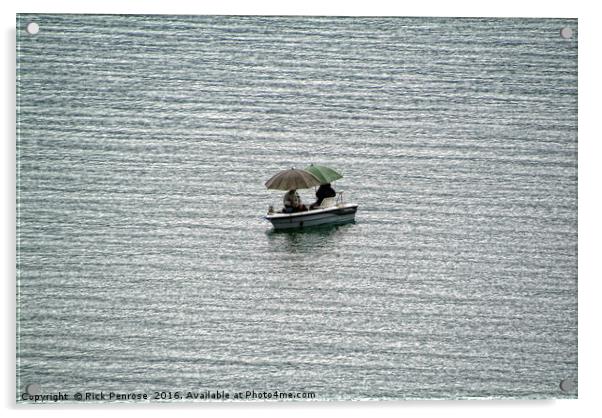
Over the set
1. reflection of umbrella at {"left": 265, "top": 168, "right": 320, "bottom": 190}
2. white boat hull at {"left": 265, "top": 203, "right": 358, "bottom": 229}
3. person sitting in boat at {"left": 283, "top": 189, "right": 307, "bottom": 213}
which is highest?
reflection of umbrella at {"left": 265, "top": 168, "right": 320, "bottom": 190}

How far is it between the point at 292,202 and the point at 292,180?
0.42ft

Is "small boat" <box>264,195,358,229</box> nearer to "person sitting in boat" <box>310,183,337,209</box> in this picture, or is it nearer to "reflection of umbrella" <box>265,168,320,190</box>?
"person sitting in boat" <box>310,183,337,209</box>

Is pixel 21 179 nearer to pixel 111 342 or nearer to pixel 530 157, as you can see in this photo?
pixel 111 342

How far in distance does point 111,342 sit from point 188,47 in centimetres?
121

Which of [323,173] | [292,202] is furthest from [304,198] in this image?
[323,173]

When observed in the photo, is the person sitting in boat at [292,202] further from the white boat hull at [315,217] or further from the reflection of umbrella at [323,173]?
the reflection of umbrella at [323,173]

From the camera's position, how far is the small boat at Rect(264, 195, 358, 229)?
18.1ft

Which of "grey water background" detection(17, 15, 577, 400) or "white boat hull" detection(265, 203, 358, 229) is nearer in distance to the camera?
"grey water background" detection(17, 15, 577, 400)

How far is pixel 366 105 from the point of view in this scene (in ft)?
18.0

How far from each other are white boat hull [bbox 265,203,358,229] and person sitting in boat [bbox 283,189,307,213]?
2cm

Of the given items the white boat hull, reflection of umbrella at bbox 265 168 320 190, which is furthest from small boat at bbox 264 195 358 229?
reflection of umbrella at bbox 265 168 320 190

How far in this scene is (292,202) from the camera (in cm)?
555

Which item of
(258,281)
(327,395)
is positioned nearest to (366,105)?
(258,281)

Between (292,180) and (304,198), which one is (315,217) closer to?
(304,198)
